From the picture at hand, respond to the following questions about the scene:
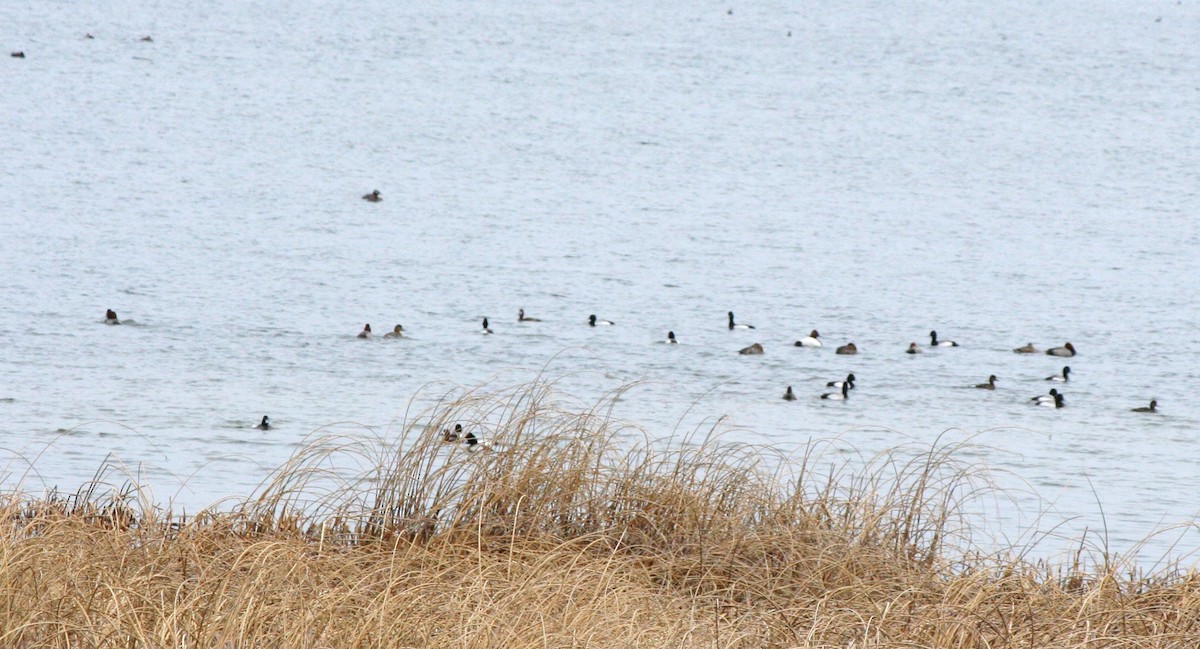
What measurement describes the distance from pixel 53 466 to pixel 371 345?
7500mm

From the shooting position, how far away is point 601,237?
94.7 feet

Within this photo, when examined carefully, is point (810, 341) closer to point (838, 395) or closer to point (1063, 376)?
Result: point (838, 395)

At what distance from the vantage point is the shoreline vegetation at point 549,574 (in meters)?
5.25

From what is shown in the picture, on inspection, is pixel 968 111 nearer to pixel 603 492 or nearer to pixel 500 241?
Answer: pixel 500 241

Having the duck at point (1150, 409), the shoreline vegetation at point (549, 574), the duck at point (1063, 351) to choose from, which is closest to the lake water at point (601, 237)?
the duck at point (1150, 409)

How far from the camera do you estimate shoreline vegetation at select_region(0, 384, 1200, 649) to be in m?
5.25

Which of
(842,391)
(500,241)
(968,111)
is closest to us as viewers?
(842,391)

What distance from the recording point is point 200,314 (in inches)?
787

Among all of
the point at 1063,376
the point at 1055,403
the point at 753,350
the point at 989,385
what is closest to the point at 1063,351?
the point at 1063,376

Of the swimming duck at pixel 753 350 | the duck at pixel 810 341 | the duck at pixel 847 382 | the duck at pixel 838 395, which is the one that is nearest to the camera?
the duck at pixel 838 395

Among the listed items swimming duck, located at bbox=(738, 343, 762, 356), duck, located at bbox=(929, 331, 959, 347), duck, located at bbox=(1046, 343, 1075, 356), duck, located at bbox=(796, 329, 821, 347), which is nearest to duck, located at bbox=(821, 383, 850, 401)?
swimming duck, located at bbox=(738, 343, 762, 356)

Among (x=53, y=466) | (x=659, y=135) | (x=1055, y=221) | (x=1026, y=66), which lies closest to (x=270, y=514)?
(x=53, y=466)

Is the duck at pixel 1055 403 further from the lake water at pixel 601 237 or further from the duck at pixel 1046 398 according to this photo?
the lake water at pixel 601 237

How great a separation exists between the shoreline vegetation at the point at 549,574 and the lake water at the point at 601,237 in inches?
33.7
